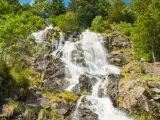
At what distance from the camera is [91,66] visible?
30781mm

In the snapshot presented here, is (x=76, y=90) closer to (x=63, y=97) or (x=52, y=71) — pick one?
(x=63, y=97)

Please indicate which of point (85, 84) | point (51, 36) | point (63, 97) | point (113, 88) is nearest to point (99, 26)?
point (51, 36)

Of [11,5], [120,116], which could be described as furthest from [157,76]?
[11,5]

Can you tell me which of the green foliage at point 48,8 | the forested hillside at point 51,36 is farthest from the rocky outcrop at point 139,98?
the green foliage at point 48,8

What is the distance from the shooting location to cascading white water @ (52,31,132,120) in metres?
20.9

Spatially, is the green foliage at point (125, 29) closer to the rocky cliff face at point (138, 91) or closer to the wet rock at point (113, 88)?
the rocky cliff face at point (138, 91)

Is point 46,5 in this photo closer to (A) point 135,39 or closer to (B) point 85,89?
(A) point 135,39

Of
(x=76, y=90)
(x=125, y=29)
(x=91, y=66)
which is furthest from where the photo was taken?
(x=125, y=29)

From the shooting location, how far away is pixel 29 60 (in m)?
27.5

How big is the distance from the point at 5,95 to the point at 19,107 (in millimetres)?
1739

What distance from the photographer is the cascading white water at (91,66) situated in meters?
20.9

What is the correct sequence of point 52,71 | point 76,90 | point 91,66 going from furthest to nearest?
point 91,66, point 52,71, point 76,90

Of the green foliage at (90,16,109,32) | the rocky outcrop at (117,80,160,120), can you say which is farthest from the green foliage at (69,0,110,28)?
the rocky outcrop at (117,80,160,120)

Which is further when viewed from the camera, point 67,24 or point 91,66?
point 67,24
